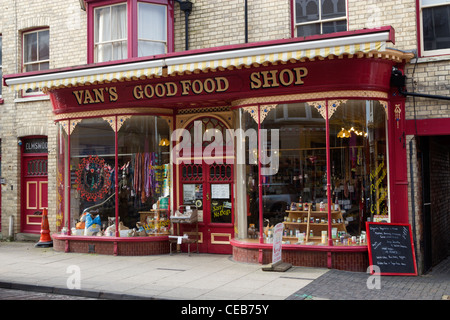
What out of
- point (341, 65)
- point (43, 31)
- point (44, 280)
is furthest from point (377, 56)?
point (43, 31)

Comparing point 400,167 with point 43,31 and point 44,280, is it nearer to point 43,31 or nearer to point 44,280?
point 44,280

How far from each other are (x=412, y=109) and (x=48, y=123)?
9.88 m

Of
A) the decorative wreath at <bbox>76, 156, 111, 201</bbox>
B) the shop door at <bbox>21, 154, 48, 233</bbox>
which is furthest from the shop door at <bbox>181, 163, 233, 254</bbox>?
the shop door at <bbox>21, 154, 48, 233</bbox>

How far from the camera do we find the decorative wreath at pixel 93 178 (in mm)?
12914

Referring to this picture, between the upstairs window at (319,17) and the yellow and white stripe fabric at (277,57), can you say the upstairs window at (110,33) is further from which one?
the upstairs window at (319,17)

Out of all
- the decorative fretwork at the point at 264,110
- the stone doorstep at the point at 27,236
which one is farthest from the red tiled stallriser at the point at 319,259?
the stone doorstep at the point at 27,236

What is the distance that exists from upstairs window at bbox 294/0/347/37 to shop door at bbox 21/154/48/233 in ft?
27.6

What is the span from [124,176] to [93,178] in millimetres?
920

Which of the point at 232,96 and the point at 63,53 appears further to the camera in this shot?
the point at 63,53

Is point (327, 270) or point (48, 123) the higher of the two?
point (48, 123)

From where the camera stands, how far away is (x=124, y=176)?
1279cm

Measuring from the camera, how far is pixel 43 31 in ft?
48.3

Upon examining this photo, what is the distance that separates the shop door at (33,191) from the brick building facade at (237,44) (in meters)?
0.15

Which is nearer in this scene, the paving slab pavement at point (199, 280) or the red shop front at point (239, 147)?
the paving slab pavement at point (199, 280)
